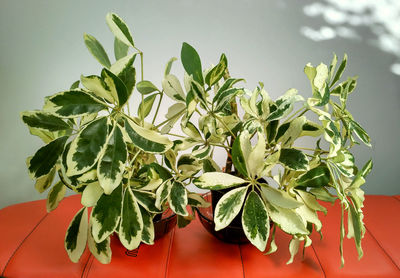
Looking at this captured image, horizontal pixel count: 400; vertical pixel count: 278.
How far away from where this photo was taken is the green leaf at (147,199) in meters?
0.74

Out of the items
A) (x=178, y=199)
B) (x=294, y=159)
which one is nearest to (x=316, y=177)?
(x=294, y=159)

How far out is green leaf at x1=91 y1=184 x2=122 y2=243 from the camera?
0.64m

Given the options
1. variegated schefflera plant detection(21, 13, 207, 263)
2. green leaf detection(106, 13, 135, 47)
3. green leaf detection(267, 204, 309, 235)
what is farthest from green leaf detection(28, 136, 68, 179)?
green leaf detection(267, 204, 309, 235)

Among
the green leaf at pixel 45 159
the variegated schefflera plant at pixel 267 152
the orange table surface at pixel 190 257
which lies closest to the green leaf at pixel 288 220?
the variegated schefflera plant at pixel 267 152

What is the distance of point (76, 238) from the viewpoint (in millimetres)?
763

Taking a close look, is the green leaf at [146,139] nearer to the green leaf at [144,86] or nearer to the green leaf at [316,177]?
the green leaf at [144,86]

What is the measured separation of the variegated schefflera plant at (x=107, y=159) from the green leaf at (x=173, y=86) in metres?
0.04

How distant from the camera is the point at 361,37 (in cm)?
145

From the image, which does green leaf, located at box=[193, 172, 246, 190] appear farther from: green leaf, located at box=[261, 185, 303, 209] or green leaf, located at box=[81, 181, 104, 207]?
green leaf, located at box=[81, 181, 104, 207]

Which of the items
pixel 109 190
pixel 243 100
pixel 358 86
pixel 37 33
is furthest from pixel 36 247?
pixel 358 86

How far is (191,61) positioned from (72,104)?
233 mm

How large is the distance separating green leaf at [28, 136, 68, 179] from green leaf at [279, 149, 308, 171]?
0.47 m

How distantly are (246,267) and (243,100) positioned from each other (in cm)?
42

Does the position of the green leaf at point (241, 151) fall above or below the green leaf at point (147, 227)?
above
